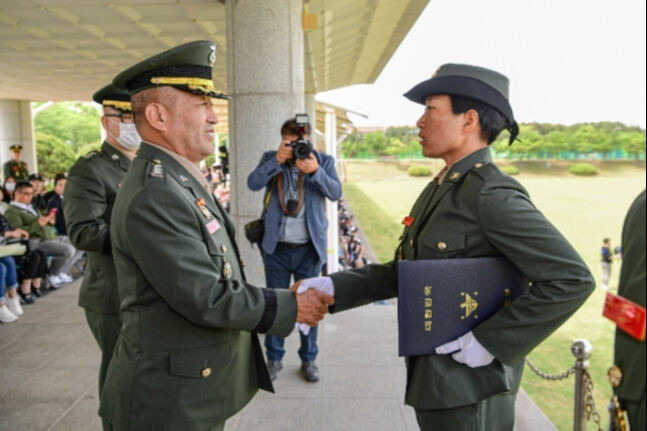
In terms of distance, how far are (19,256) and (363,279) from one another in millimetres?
6019

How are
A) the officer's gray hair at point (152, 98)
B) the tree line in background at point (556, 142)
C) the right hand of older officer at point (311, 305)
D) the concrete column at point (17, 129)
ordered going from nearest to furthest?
the officer's gray hair at point (152, 98) → the right hand of older officer at point (311, 305) → the concrete column at point (17, 129) → the tree line in background at point (556, 142)

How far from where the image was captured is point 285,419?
3.43 metres

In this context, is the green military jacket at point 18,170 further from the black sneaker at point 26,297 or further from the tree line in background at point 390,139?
the tree line in background at point 390,139

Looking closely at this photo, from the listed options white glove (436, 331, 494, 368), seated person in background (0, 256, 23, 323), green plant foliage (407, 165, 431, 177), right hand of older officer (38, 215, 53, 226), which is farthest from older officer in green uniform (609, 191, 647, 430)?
green plant foliage (407, 165, 431, 177)

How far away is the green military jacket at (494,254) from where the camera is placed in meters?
1.67

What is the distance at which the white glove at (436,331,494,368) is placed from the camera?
5.85 feet

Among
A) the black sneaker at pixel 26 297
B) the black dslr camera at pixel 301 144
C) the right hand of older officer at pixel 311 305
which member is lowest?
the black sneaker at pixel 26 297

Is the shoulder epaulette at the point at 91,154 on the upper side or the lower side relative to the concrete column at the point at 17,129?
lower

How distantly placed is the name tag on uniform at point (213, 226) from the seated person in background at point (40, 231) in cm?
608

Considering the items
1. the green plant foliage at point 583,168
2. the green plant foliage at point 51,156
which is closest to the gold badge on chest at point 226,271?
the green plant foliage at point 51,156

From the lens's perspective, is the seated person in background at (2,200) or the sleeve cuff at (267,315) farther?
the seated person in background at (2,200)

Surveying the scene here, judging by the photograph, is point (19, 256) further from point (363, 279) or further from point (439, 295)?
point (439, 295)

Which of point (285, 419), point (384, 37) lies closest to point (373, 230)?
point (384, 37)

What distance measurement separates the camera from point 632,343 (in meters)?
1.17
